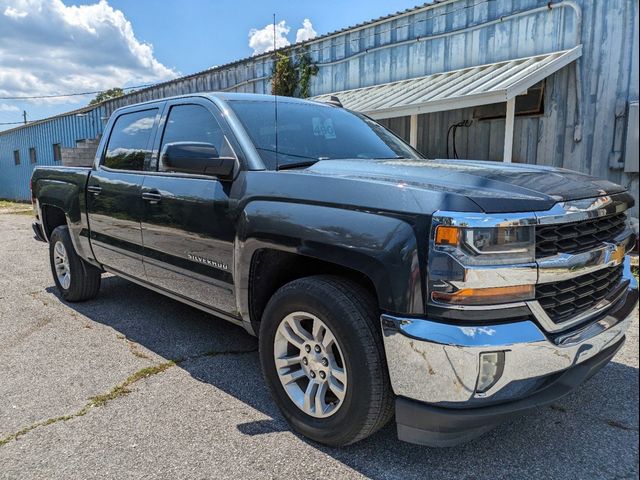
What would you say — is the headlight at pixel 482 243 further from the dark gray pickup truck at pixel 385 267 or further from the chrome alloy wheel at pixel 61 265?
the chrome alloy wheel at pixel 61 265

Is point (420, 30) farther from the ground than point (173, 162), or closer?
farther from the ground

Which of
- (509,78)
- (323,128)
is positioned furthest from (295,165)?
(509,78)

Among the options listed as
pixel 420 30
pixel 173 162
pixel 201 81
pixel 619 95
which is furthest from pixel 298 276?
pixel 201 81

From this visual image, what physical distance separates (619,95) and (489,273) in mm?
6823

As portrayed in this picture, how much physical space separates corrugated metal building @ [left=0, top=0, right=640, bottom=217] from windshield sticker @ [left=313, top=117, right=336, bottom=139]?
431 cm

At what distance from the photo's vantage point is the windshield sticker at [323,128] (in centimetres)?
356

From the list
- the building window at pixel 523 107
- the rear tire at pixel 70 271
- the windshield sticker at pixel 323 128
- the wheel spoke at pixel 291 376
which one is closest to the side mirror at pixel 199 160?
the windshield sticker at pixel 323 128

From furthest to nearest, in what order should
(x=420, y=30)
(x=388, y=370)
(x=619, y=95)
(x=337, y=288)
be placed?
(x=420, y=30) → (x=619, y=95) → (x=337, y=288) → (x=388, y=370)

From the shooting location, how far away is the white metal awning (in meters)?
7.27

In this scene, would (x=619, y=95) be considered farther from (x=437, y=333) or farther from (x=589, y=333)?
(x=437, y=333)

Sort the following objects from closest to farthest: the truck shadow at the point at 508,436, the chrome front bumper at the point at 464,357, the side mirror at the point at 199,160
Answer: the chrome front bumper at the point at 464,357
the truck shadow at the point at 508,436
the side mirror at the point at 199,160

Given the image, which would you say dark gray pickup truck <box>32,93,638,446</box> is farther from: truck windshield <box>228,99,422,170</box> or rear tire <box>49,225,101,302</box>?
rear tire <box>49,225,101,302</box>

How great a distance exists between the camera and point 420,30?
10.1 meters

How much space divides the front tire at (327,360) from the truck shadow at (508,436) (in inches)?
7.9
